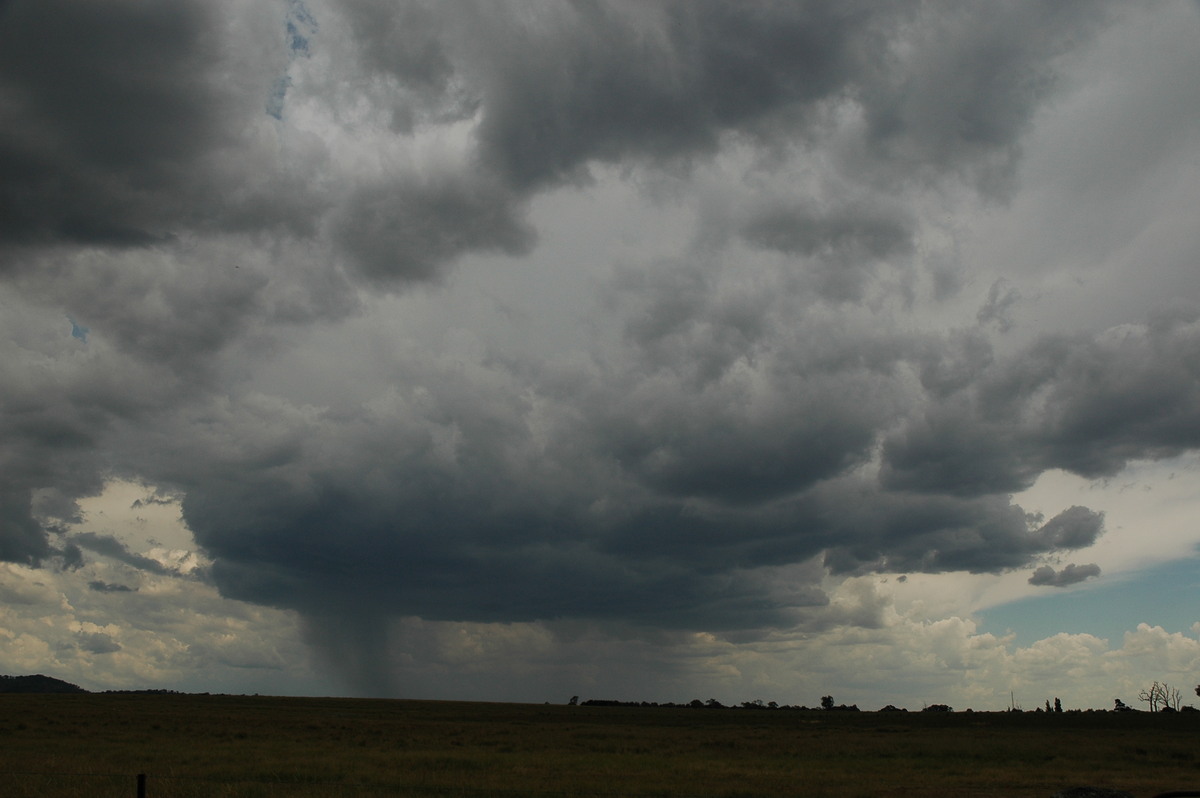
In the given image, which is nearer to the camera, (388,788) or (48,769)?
(388,788)

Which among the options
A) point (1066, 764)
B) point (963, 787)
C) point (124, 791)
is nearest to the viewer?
point (124, 791)

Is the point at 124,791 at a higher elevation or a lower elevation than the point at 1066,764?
higher

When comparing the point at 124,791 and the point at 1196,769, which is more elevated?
the point at 124,791

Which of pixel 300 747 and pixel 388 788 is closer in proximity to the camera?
pixel 388 788

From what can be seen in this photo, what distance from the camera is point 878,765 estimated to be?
48.1 meters

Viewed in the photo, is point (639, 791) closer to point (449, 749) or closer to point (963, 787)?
point (963, 787)

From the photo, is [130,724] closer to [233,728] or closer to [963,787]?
[233,728]

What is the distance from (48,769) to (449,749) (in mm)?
23732

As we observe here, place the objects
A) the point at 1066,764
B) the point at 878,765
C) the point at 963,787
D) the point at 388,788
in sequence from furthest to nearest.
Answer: the point at 1066,764 → the point at 878,765 → the point at 963,787 → the point at 388,788

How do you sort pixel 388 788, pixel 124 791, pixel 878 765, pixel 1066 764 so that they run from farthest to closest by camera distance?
pixel 1066 764 < pixel 878 765 < pixel 388 788 < pixel 124 791

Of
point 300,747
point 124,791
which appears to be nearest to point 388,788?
point 124,791

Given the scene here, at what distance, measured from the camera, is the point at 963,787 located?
37938mm

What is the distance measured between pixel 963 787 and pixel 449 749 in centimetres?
2987

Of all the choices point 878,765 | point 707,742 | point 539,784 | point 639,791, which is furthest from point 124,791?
point 707,742
